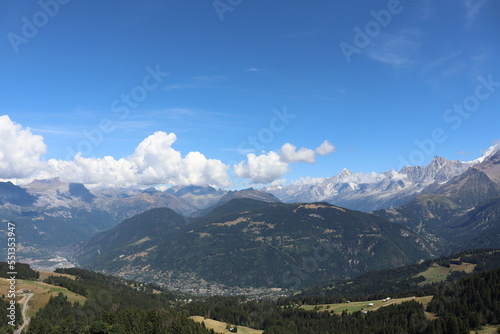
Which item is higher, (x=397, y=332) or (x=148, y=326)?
(x=148, y=326)

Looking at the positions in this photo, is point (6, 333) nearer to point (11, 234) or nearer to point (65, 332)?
point (65, 332)

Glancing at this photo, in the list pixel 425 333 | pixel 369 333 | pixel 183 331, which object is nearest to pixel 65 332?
pixel 183 331

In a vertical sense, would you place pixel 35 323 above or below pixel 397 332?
above

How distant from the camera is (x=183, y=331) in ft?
630

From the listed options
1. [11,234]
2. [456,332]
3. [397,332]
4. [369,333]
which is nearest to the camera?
[11,234]

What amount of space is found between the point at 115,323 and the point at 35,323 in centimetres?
3522

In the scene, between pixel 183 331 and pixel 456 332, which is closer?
pixel 456 332

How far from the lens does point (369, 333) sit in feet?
649

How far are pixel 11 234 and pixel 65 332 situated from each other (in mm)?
61378

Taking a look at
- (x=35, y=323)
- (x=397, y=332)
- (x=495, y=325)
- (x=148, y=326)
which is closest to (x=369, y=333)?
(x=397, y=332)

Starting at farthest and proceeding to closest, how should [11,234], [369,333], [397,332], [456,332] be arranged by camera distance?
[369,333] < [397,332] < [456,332] < [11,234]

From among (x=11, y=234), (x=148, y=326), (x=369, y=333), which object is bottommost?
(x=369, y=333)

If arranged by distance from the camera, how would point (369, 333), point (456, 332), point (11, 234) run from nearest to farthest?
point (11, 234) → point (456, 332) → point (369, 333)

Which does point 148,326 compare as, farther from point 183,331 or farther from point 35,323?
point 35,323
